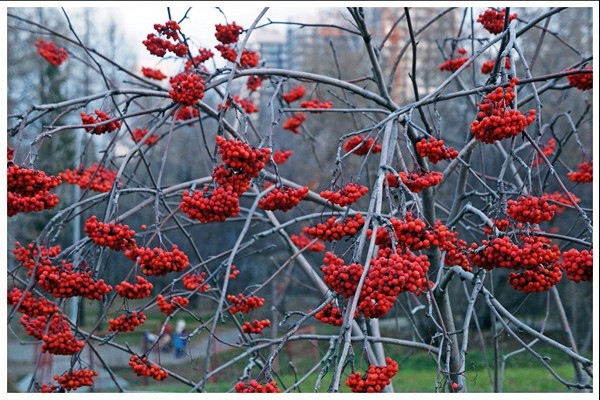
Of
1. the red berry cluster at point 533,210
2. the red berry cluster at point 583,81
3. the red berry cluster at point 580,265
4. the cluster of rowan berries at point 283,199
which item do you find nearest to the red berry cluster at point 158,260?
the cluster of rowan berries at point 283,199

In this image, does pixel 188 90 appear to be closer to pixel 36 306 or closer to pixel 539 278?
pixel 36 306

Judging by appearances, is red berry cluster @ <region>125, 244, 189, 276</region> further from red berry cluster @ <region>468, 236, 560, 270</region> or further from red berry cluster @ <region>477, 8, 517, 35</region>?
red berry cluster @ <region>477, 8, 517, 35</region>

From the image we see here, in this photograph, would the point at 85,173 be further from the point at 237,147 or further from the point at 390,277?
the point at 390,277

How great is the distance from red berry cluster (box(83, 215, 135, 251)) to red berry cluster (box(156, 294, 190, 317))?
0.55 metres

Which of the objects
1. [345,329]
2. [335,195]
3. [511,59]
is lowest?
[345,329]

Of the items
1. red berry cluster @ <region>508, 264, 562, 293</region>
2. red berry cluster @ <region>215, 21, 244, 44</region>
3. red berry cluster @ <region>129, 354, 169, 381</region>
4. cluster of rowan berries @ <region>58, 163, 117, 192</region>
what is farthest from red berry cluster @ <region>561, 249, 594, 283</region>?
cluster of rowan berries @ <region>58, 163, 117, 192</region>

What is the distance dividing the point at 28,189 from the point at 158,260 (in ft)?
1.87

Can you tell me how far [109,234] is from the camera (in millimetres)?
2490

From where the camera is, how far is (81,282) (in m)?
2.56

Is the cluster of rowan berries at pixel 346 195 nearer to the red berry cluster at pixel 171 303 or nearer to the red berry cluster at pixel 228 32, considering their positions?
the red berry cluster at pixel 171 303

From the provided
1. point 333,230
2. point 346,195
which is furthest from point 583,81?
point 333,230

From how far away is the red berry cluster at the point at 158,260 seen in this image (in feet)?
8.13

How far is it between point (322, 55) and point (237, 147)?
13107 mm
